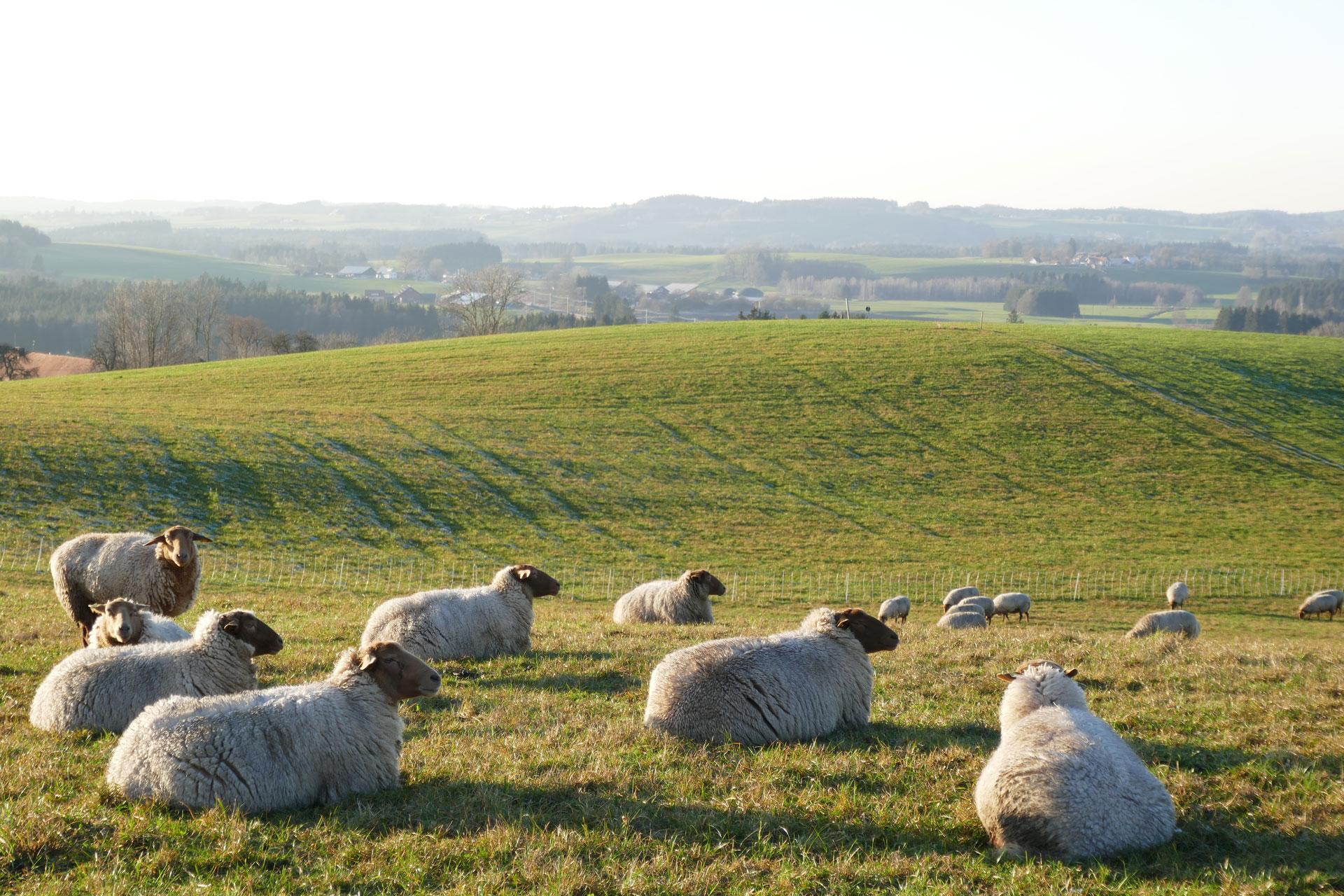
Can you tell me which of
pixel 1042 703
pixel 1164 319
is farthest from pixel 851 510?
pixel 1164 319

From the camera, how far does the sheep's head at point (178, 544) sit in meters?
15.5

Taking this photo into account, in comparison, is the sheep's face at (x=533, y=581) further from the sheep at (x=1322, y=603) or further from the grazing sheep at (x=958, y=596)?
the sheep at (x=1322, y=603)

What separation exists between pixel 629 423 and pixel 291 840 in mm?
48565

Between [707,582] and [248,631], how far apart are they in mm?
10390

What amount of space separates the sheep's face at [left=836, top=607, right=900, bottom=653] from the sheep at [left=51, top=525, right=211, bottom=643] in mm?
11155

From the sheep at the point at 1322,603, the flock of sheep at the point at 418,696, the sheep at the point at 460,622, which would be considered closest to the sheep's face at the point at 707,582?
the sheep at the point at 460,622

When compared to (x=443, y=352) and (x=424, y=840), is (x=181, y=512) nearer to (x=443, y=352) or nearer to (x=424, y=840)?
(x=424, y=840)

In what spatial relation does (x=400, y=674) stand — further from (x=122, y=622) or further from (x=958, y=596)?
(x=958, y=596)

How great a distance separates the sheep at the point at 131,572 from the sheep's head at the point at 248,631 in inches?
246

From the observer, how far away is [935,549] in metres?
38.2

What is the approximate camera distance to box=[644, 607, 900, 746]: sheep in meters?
9.31

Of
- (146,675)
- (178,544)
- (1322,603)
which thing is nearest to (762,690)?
(146,675)

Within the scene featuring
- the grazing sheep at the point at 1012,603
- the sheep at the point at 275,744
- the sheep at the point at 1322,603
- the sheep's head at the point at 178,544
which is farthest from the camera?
the sheep at the point at 1322,603

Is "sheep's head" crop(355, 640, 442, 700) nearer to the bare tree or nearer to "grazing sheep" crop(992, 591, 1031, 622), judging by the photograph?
"grazing sheep" crop(992, 591, 1031, 622)
